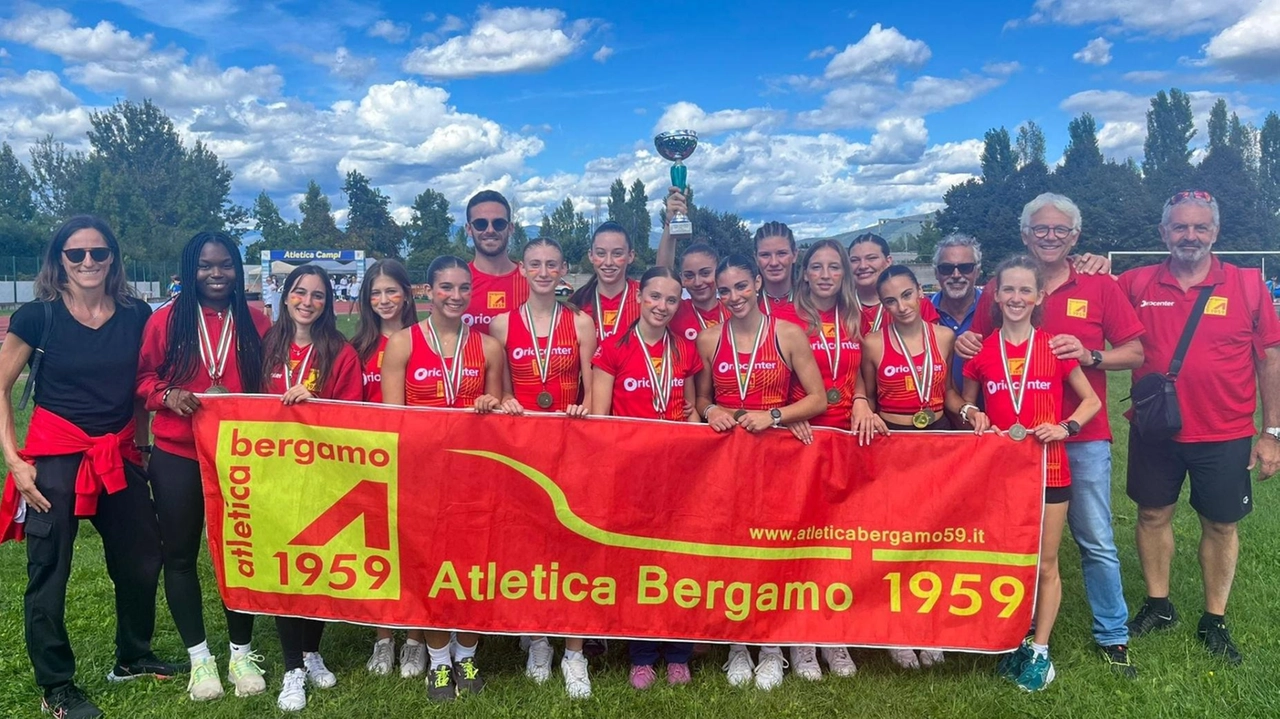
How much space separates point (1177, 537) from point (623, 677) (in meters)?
5.38

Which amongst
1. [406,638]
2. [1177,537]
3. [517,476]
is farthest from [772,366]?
[1177,537]

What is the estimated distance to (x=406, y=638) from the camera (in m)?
5.06

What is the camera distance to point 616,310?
17.5ft

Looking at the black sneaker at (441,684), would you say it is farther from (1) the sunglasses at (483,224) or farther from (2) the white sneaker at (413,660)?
(1) the sunglasses at (483,224)

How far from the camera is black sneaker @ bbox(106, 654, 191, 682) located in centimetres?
491

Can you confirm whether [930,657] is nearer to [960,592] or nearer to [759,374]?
[960,592]

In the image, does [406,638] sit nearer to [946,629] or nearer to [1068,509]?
[946,629]

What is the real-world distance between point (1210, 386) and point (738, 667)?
129 inches

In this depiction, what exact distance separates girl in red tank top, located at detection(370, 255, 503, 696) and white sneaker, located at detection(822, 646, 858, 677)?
79.9 inches

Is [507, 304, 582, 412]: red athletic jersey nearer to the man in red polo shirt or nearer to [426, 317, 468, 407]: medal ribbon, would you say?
[426, 317, 468, 407]: medal ribbon

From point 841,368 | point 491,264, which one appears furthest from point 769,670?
point 491,264

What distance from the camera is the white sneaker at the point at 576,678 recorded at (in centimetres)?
458

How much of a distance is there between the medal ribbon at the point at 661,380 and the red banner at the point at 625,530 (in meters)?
0.17

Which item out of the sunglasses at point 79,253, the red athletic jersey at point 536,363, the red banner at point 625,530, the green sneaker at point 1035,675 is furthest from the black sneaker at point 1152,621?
the sunglasses at point 79,253
